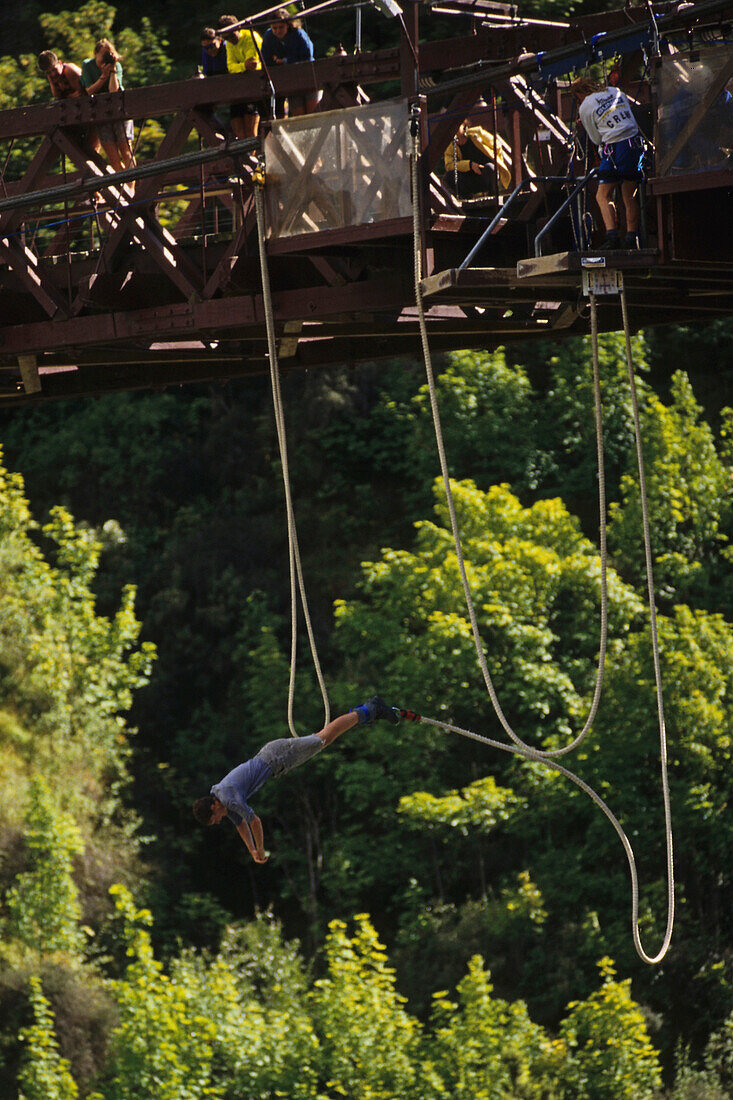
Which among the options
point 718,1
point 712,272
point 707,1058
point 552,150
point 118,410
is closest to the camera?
point 718,1

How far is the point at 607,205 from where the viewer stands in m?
10.0

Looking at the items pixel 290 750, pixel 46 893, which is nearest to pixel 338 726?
pixel 290 750

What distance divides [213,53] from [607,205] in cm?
457

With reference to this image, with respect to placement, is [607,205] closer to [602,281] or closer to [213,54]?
[602,281]

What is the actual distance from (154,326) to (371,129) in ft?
8.23

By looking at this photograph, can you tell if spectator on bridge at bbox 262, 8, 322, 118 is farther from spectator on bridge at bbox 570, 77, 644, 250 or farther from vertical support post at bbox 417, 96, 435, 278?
spectator on bridge at bbox 570, 77, 644, 250

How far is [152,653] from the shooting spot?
100 ft

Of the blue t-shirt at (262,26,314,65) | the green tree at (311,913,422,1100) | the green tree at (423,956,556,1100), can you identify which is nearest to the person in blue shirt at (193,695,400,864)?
the blue t-shirt at (262,26,314,65)

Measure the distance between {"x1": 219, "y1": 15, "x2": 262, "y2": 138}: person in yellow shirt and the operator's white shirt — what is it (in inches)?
128

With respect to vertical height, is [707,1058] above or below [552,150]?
below

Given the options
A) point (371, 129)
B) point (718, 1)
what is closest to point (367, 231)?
point (371, 129)

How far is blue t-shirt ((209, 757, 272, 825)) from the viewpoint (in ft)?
38.2

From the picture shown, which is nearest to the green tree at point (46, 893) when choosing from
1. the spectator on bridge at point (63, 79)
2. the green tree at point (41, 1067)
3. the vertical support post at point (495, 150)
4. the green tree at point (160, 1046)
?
the green tree at point (41, 1067)

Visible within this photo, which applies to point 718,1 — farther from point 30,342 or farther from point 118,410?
point 118,410
